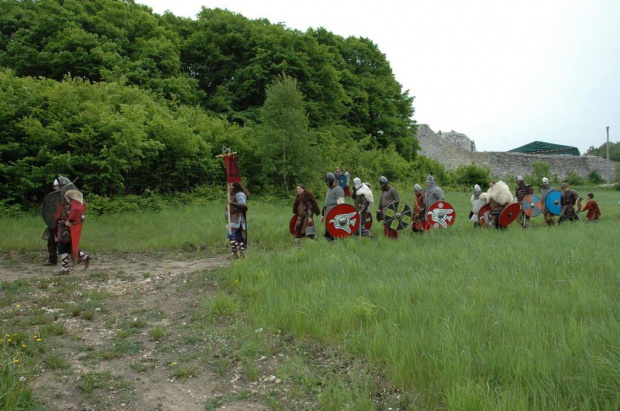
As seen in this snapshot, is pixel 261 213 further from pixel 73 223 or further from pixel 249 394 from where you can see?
pixel 249 394

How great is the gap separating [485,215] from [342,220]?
4.46 m

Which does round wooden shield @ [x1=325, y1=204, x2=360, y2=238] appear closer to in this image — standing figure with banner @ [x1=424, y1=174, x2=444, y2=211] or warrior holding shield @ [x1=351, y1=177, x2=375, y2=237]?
warrior holding shield @ [x1=351, y1=177, x2=375, y2=237]

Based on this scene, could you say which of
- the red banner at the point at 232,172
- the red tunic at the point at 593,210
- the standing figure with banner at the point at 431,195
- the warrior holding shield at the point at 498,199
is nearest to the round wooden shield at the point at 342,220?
the red banner at the point at 232,172

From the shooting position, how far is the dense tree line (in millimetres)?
15305

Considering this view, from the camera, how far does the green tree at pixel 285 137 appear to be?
19875mm

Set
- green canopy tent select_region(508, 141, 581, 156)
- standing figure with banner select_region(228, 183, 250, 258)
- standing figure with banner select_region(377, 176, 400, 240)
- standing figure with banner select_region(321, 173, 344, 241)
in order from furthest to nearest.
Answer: green canopy tent select_region(508, 141, 581, 156) < standing figure with banner select_region(377, 176, 400, 240) < standing figure with banner select_region(321, 173, 344, 241) < standing figure with banner select_region(228, 183, 250, 258)

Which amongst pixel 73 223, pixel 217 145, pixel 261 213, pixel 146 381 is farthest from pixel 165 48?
pixel 146 381

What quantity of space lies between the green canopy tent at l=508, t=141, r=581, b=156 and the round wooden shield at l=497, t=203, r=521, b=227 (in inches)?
1930

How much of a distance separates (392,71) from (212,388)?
39.7 metres

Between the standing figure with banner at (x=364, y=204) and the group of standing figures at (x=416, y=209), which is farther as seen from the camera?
the standing figure with banner at (x=364, y=204)

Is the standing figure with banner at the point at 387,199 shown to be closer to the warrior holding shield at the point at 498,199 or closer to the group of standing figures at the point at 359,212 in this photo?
the group of standing figures at the point at 359,212

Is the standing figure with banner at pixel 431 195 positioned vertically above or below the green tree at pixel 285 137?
below

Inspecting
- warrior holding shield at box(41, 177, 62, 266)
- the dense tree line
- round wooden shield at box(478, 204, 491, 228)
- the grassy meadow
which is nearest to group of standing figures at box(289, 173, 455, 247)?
the grassy meadow

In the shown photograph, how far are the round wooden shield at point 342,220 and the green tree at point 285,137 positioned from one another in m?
9.98
